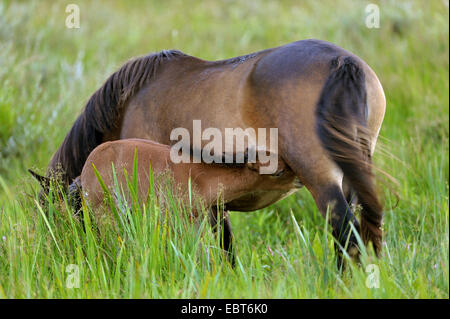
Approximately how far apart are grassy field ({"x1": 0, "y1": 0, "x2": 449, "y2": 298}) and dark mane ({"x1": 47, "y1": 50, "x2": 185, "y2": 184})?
0.53 meters

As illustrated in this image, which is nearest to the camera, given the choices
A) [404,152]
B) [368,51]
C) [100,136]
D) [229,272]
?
[229,272]

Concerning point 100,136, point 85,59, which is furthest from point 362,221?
point 85,59

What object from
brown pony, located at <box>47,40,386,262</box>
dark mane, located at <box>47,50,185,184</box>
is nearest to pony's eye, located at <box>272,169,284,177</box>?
brown pony, located at <box>47,40,386,262</box>

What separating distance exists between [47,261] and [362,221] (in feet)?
5.59

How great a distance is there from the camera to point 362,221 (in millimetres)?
3533

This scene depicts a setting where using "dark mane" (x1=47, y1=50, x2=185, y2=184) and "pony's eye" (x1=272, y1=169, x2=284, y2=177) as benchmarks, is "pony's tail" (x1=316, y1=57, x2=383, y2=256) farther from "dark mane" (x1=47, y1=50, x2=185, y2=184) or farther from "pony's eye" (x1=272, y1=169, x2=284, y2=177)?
"dark mane" (x1=47, y1=50, x2=185, y2=184)

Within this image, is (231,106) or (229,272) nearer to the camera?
(229,272)

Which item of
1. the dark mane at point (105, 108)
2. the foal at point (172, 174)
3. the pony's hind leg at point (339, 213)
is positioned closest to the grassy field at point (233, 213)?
the pony's hind leg at point (339, 213)

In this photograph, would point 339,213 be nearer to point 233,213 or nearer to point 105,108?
point 105,108

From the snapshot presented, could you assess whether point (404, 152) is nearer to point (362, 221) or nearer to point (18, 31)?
point (362, 221)

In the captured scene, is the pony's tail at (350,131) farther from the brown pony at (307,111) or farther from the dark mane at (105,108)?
the dark mane at (105,108)

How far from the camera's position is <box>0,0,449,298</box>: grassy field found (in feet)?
10.1

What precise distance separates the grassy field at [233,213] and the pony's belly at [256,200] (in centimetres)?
28
